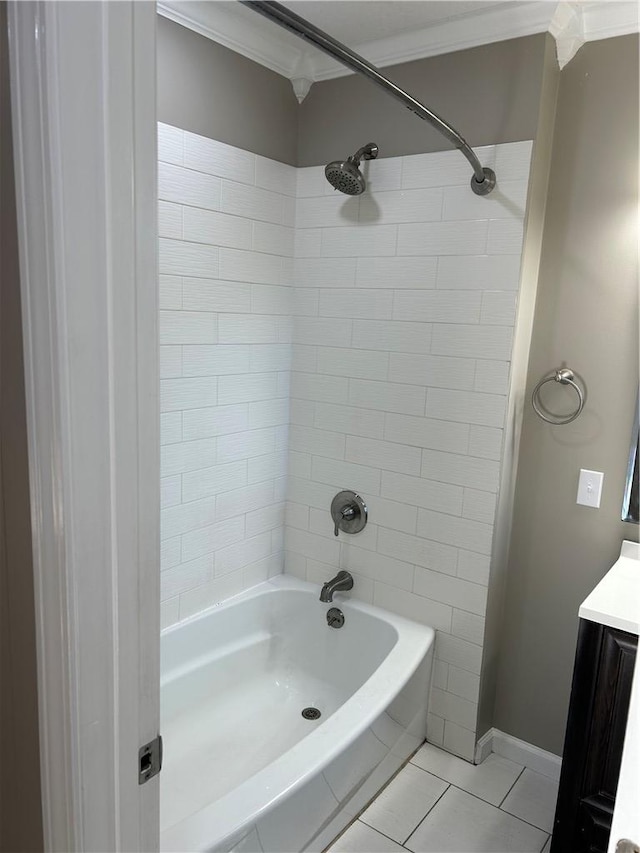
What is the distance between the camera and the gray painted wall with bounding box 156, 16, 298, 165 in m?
1.97

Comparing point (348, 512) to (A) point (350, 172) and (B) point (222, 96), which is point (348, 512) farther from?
(B) point (222, 96)

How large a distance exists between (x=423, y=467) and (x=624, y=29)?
5.01 feet

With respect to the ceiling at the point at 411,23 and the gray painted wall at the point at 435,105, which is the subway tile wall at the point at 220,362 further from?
the ceiling at the point at 411,23

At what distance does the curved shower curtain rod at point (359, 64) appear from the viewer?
1.26 meters

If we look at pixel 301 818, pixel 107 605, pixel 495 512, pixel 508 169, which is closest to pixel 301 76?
pixel 508 169

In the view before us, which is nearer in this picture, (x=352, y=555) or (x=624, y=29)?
(x=624, y=29)

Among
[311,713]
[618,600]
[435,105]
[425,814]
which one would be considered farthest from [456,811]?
[435,105]

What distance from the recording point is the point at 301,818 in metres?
1.71

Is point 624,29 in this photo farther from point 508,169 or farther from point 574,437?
point 574,437

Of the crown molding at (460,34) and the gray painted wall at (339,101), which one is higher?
the crown molding at (460,34)

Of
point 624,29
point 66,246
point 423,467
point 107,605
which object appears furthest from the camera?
point 423,467

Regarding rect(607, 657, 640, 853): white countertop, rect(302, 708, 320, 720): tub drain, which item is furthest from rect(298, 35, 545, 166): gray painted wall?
rect(302, 708, 320, 720): tub drain

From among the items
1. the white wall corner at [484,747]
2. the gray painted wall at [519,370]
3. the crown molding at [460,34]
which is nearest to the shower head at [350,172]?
the crown molding at [460,34]

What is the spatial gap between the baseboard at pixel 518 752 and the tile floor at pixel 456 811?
2 centimetres
